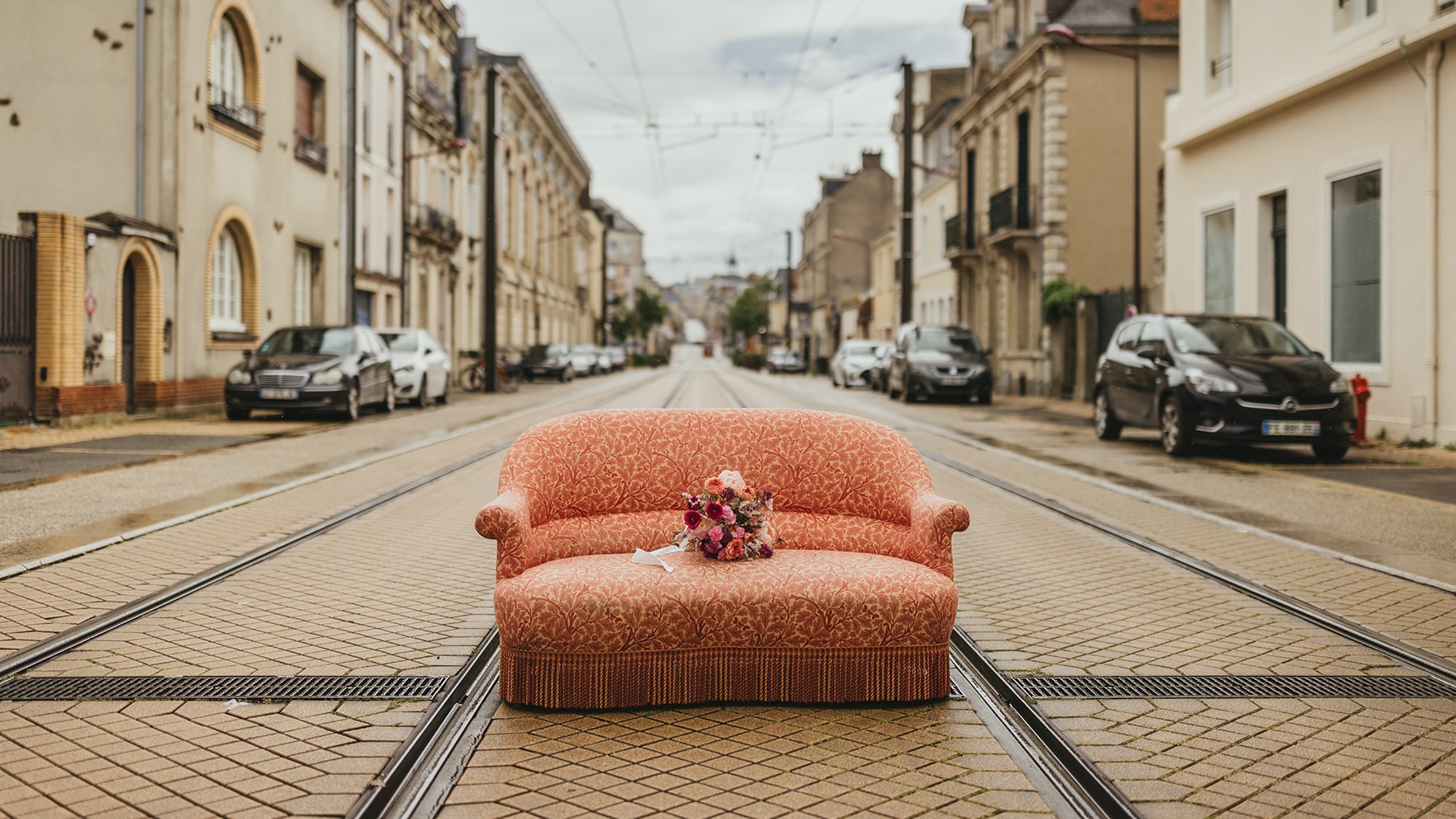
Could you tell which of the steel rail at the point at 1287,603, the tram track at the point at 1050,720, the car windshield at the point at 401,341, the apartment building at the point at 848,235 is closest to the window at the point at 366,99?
the car windshield at the point at 401,341

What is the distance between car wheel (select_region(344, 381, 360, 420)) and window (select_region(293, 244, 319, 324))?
7.46m

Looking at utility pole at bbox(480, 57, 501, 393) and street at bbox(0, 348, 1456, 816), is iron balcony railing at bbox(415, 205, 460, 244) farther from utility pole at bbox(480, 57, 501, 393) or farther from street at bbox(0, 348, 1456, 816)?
street at bbox(0, 348, 1456, 816)

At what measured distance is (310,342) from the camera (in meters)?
20.7

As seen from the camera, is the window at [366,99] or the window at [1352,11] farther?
the window at [366,99]

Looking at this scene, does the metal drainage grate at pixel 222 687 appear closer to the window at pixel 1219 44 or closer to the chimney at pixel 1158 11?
the window at pixel 1219 44

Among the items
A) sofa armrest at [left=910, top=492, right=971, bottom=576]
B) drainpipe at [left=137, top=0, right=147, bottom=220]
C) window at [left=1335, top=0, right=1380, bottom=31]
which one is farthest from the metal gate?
window at [left=1335, top=0, right=1380, bottom=31]

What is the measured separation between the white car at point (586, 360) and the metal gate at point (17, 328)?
38.9 meters

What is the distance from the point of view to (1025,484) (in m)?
11.4

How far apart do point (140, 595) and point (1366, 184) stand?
1614cm

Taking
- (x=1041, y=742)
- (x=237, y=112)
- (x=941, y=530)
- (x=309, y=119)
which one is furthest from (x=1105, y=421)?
(x=309, y=119)

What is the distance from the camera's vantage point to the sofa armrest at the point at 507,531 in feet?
14.1

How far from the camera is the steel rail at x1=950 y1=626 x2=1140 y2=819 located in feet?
11.0

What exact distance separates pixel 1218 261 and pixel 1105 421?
243 inches

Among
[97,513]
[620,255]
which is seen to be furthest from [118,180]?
[620,255]
